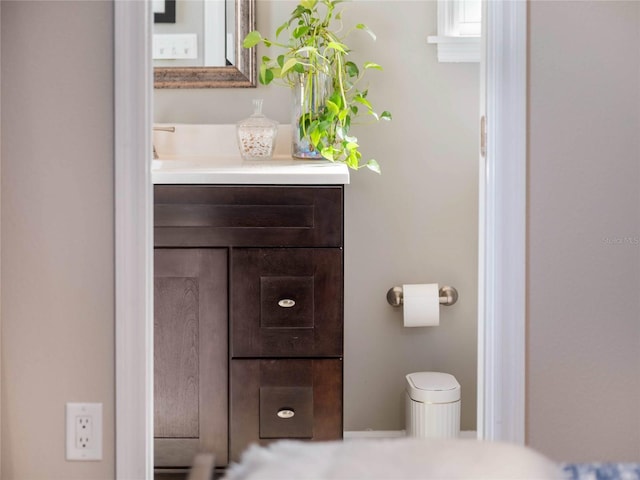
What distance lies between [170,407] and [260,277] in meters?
0.42

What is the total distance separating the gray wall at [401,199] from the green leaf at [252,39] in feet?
0.68

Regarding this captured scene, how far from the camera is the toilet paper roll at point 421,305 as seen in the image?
2707 millimetres

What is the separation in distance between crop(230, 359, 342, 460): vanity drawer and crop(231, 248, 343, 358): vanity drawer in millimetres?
41

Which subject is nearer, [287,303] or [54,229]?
[54,229]

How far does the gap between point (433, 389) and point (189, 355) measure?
753 millimetres

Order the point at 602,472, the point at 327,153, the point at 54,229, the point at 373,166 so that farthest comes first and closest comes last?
1. the point at 373,166
2. the point at 327,153
3. the point at 54,229
4. the point at 602,472

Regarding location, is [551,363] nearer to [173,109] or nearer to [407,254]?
[407,254]

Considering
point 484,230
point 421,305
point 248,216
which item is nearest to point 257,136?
point 248,216

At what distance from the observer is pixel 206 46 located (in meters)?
2.77

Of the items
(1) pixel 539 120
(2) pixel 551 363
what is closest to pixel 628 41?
(1) pixel 539 120

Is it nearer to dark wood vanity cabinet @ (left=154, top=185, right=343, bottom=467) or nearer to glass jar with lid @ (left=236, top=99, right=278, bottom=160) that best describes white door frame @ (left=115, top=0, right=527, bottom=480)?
dark wood vanity cabinet @ (left=154, top=185, right=343, bottom=467)

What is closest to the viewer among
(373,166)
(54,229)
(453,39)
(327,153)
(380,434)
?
(54,229)

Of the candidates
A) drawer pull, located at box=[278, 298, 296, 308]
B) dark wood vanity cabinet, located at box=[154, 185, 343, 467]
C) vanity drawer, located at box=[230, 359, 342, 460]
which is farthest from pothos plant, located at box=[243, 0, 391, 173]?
vanity drawer, located at box=[230, 359, 342, 460]

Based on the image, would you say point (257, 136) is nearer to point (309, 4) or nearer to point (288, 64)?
point (288, 64)
